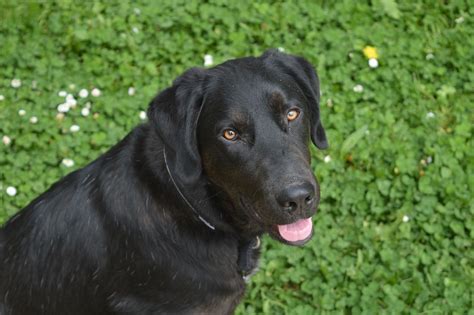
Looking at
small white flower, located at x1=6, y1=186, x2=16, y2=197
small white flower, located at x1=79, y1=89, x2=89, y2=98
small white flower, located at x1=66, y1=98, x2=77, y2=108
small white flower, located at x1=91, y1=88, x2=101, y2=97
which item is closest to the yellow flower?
small white flower, located at x1=91, y1=88, x2=101, y2=97

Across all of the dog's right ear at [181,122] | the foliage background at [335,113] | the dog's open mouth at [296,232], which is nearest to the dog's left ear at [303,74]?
the dog's right ear at [181,122]

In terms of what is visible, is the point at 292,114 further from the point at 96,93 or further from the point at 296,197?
the point at 96,93

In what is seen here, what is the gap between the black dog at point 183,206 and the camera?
12.9 feet

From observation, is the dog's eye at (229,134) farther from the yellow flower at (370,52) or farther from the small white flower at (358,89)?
the yellow flower at (370,52)

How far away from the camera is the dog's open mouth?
13.6 ft

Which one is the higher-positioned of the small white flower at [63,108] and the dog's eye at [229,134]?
the dog's eye at [229,134]

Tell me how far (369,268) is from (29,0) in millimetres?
4275

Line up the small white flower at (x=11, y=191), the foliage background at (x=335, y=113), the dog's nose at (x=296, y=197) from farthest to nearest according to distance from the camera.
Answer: the small white flower at (x=11, y=191) → the foliage background at (x=335, y=113) → the dog's nose at (x=296, y=197)

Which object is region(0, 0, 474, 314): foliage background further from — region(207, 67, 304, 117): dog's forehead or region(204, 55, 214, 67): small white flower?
region(207, 67, 304, 117): dog's forehead

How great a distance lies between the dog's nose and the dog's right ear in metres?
0.50

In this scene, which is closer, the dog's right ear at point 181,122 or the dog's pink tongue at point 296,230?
the dog's right ear at point 181,122

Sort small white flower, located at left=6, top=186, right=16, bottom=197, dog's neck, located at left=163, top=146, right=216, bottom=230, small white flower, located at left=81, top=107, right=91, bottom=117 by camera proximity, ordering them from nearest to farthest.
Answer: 1. dog's neck, located at left=163, top=146, right=216, bottom=230
2. small white flower, located at left=6, top=186, right=16, bottom=197
3. small white flower, located at left=81, top=107, right=91, bottom=117

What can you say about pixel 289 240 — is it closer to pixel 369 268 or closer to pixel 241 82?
pixel 241 82

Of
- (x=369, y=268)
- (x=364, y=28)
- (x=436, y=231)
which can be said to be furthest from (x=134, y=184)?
(x=364, y=28)
